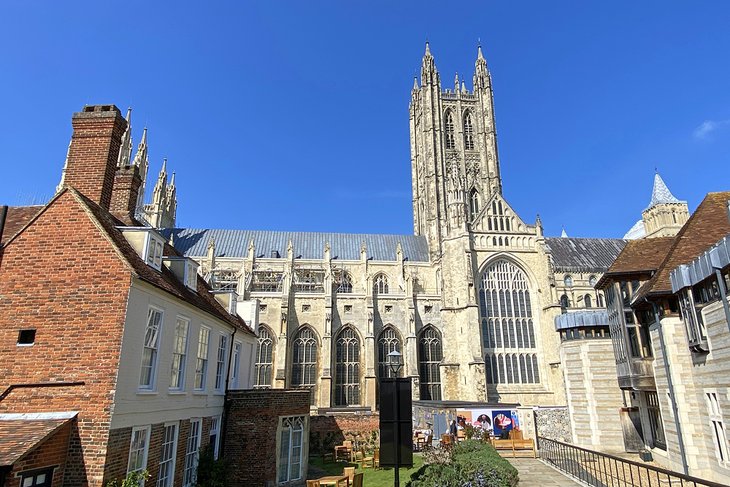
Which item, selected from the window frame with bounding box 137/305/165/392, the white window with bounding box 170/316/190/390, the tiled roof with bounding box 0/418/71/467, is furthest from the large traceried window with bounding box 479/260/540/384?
the tiled roof with bounding box 0/418/71/467

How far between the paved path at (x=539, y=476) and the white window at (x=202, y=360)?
942 centimetres

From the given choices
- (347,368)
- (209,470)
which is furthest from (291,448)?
(347,368)

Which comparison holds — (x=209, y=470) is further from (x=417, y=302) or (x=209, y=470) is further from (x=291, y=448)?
(x=417, y=302)

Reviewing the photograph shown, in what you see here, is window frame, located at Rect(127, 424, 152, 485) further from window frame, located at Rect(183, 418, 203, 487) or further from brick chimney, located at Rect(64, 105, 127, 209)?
brick chimney, located at Rect(64, 105, 127, 209)

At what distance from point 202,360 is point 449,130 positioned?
45.4 meters

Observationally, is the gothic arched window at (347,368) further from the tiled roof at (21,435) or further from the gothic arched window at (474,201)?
the tiled roof at (21,435)

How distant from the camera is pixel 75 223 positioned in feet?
33.7

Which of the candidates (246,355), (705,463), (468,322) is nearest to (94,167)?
(246,355)

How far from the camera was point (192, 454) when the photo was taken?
1252cm

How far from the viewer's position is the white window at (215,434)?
14.0 m

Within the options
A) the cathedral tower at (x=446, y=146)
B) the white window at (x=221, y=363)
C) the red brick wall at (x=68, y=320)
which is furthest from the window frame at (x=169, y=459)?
the cathedral tower at (x=446, y=146)

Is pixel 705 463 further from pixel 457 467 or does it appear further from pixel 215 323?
pixel 215 323

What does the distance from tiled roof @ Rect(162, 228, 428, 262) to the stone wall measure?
73.1 ft

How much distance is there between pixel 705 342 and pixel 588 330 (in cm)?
980
